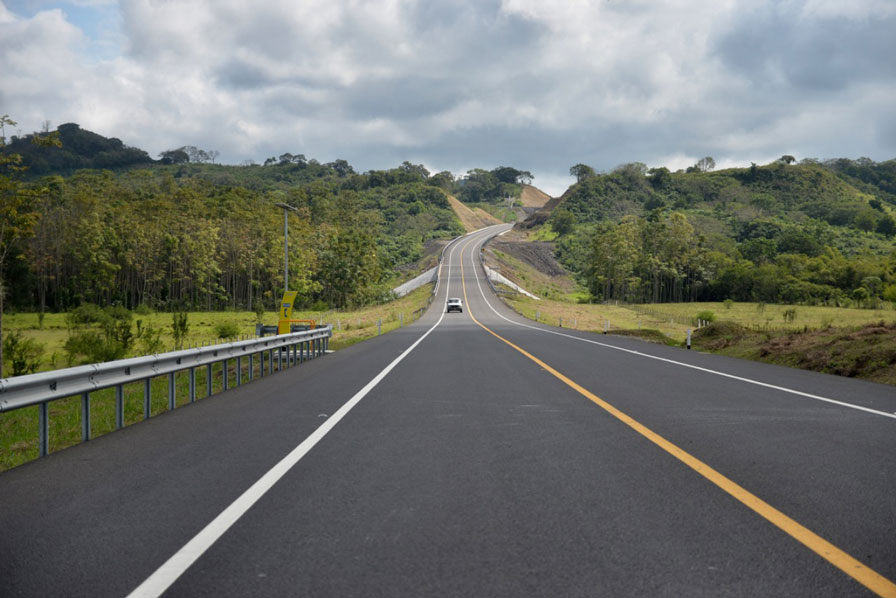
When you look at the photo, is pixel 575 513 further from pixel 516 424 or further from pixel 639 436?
pixel 516 424

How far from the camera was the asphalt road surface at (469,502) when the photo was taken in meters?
3.65

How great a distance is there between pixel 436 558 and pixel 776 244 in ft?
509

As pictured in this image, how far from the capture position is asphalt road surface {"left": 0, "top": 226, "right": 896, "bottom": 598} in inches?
144

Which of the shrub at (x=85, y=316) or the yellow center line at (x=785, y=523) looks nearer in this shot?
the yellow center line at (x=785, y=523)

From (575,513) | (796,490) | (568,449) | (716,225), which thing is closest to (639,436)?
(568,449)

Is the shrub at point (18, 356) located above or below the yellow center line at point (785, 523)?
below

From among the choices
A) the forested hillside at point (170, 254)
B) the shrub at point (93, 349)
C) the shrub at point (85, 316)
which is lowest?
the shrub at point (85, 316)

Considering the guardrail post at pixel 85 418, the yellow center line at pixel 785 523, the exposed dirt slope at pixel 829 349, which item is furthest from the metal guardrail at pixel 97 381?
the exposed dirt slope at pixel 829 349

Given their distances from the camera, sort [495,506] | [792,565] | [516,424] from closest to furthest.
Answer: [792,565] → [495,506] → [516,424]

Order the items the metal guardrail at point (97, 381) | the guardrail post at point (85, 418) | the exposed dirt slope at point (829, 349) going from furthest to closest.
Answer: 1. the exposed dirt slope at point (829, 349)
2. the guardrail post at point (85, 418)
3. the metal guardrail at point (97, 381)

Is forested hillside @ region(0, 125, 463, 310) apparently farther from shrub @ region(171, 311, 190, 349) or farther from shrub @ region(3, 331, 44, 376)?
shrub @ region(3, 331, 44, 376)

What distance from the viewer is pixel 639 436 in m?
7.66

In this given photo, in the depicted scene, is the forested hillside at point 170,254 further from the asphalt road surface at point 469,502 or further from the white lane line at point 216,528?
the white lane line at point 216,528

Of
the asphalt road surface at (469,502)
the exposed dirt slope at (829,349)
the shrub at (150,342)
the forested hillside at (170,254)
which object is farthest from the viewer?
the forested hillside at (170,254)
